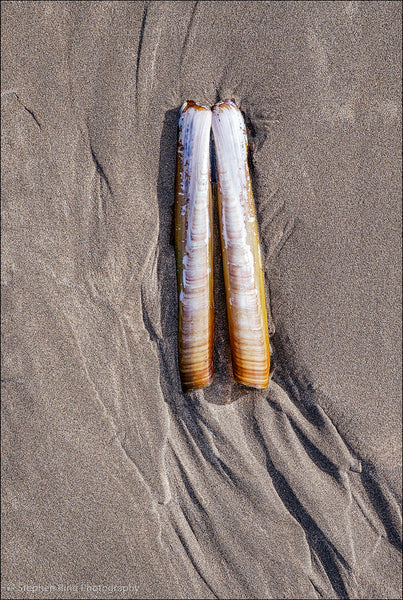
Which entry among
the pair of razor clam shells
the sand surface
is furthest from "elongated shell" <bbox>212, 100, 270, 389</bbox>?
the sand surface

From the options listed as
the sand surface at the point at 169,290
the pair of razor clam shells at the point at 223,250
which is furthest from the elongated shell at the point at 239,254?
the sand surface at the point at 169,290

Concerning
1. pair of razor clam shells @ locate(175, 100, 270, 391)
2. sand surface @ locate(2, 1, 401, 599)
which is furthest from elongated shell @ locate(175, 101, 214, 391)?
sand surface @ locate(2, 1, 401, 599)

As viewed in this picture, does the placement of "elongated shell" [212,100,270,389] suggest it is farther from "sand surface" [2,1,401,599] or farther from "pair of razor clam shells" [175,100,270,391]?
"sand surface" [2,1,401,599]

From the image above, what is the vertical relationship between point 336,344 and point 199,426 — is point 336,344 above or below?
above

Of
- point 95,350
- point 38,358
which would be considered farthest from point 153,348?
point 38,358

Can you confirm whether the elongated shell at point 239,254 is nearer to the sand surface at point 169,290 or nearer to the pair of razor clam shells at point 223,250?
the pair of razor clam shells at point 223,250

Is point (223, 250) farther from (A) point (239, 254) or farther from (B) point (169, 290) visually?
(B) point (169, 290)

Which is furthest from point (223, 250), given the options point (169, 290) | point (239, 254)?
point (169, 290)

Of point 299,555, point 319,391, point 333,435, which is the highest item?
point 319,391

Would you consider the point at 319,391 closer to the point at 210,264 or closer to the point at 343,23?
the point at 210,264
